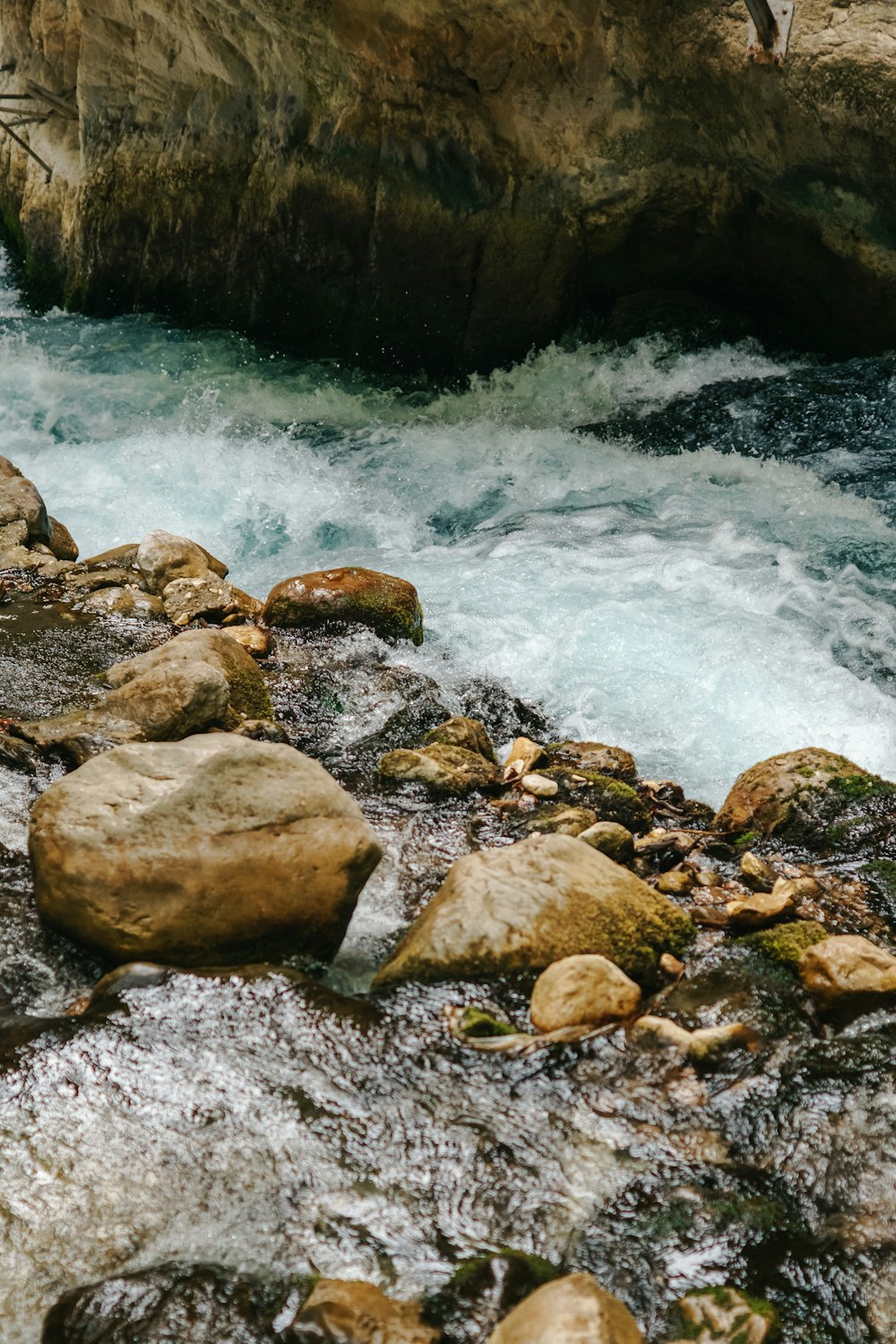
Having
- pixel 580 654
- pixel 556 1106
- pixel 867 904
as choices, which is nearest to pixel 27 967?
pixel 556 1106

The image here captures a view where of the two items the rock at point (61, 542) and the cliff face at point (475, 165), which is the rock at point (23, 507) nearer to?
the rock at point (61, 542)

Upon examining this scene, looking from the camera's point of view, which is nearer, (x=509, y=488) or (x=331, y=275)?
(x=509, y=488)

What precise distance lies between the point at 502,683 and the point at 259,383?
16.2 ft

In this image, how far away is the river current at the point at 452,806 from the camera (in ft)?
6.97

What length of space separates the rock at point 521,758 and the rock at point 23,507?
313 cm

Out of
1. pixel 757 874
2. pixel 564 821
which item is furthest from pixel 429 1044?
pixel 757 874

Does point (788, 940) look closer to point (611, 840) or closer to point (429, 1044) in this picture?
point (611, 840)

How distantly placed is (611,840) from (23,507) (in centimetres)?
396

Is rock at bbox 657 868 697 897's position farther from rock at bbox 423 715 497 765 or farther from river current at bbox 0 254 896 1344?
rock at bbox 423 715 497 765

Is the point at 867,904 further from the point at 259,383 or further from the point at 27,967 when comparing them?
the point at 259,383

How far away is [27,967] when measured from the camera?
2.77 metres

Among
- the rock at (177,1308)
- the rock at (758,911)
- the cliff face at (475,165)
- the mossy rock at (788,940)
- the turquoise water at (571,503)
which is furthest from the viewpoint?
the cliff face at (475,165)

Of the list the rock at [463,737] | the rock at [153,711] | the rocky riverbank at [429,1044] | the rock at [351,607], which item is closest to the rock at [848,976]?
the rocky riverbank at [429,1044]

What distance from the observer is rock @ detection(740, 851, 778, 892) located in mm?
3422
